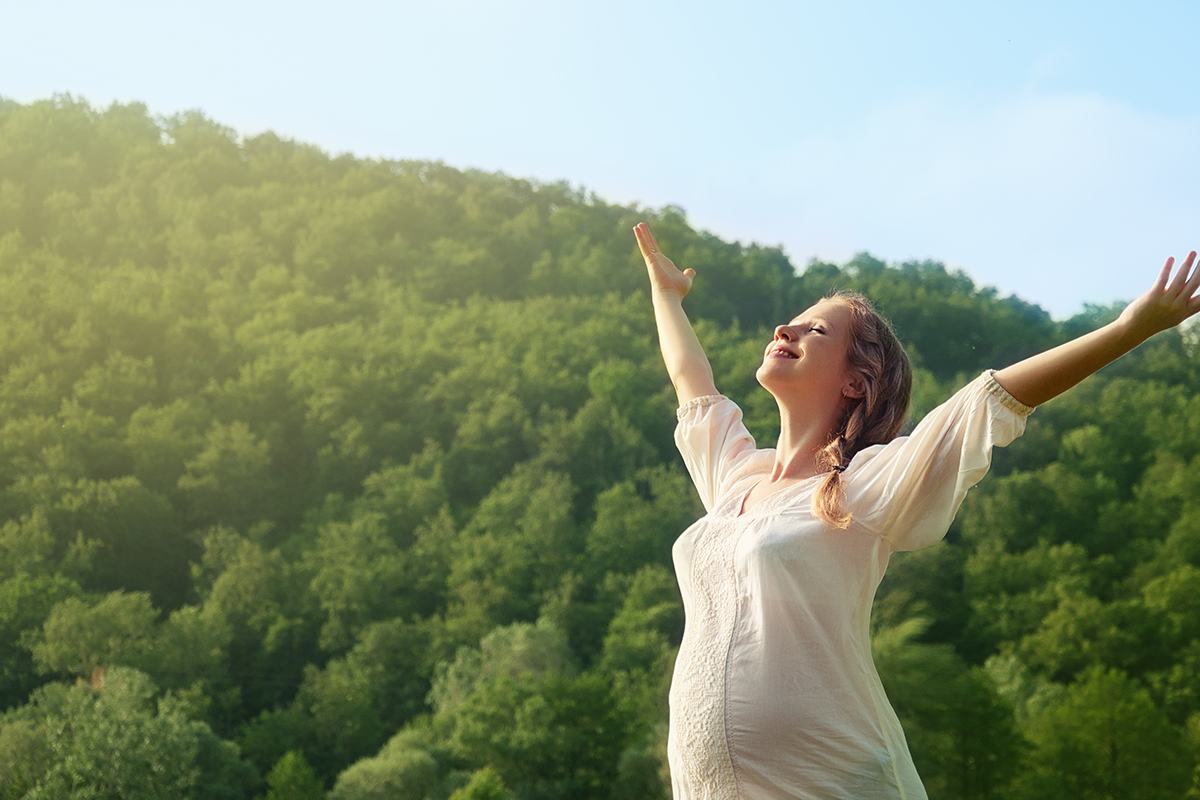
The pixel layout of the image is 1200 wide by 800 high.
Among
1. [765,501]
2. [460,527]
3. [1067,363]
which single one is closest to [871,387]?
[765,501]

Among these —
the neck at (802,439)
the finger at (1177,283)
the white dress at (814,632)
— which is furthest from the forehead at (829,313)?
the finger at (1177,283)

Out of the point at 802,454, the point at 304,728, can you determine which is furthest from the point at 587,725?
the point at 802,454

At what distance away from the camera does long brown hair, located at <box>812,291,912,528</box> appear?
1.47 m

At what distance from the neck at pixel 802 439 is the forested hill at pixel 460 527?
1481 cm

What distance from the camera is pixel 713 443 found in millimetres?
1731

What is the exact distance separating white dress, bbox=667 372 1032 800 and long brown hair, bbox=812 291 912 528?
0.09m

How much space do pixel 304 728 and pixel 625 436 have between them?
11.9 metres

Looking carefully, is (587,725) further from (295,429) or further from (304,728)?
(295,429)

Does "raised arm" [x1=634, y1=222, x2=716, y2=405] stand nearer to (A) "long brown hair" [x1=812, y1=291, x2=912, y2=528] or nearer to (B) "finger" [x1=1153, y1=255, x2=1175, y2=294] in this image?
(A) "long brown hair" [x1=812, y1=291, x2=912, y2=528]

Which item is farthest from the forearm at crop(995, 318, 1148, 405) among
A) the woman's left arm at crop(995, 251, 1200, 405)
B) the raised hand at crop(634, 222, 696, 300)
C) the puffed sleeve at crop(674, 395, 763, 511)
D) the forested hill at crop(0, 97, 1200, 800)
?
the forested hill at crop(0, 97, 1200, 800)

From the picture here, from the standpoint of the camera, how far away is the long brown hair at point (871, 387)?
4.82 feet

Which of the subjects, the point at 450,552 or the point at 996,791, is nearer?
the point at 996,791

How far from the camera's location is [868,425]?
1.48 metres

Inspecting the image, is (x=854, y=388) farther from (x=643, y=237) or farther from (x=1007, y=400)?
(x=643, y=237)
